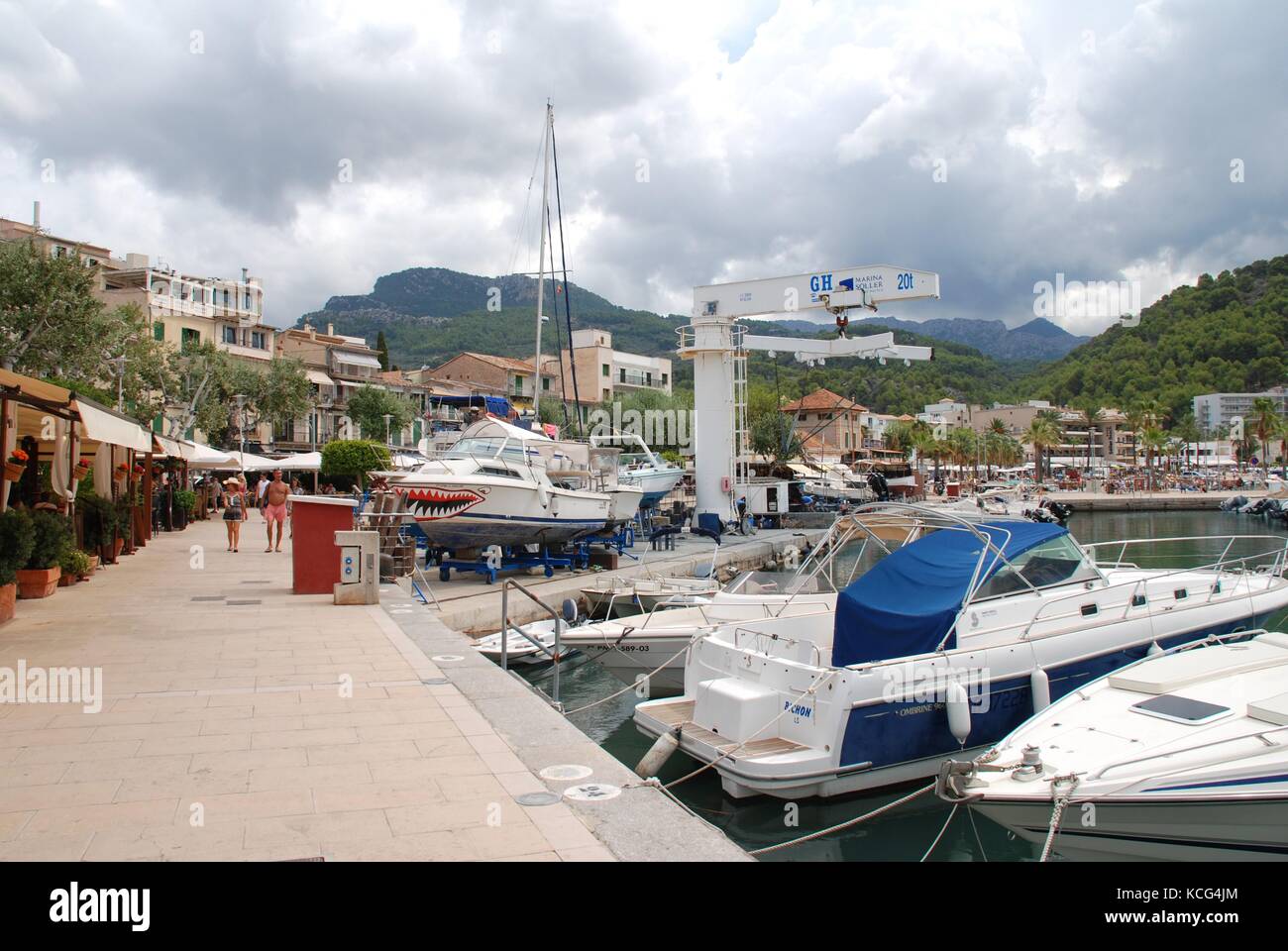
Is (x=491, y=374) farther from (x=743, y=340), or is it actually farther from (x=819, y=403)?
(x=743, y=340)

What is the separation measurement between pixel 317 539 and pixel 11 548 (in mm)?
4317

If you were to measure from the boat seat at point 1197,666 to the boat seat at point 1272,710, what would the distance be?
2.48 feet

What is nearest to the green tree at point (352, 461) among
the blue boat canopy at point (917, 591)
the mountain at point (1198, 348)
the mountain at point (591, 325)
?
the blue boat canopy at point (917, 591)

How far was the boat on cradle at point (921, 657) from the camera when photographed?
26.2ft

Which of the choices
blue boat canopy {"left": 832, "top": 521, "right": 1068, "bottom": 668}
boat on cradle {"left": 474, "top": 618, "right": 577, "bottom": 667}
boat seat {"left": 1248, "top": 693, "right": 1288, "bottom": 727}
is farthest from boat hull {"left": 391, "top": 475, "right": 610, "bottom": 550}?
boat seat {"left": 1248, "top": 693, "right": 1288, "bottom": 727}

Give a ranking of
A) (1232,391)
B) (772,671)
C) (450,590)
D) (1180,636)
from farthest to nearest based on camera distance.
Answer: (1232,391), (450,590), (1180,636), (772,671)

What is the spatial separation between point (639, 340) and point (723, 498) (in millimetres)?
126548

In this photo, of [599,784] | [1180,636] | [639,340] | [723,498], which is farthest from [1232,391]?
[599,784]

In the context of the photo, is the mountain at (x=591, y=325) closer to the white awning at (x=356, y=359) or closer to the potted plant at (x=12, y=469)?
the white awning at (x=356, y=359)

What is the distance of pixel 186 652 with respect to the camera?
897 centimetres

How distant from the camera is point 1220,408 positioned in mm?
125812

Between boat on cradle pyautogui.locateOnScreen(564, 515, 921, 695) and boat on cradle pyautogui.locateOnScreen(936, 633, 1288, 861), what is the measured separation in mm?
4134
